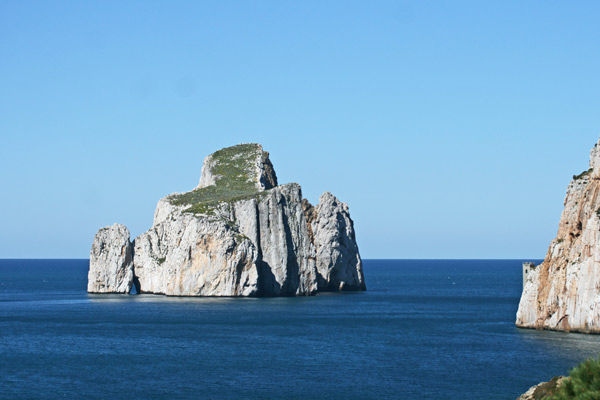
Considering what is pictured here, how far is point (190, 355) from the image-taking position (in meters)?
69.6

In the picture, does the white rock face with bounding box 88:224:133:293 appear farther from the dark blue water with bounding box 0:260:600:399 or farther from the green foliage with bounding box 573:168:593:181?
the green foliage with bounding box 573:168:593:181

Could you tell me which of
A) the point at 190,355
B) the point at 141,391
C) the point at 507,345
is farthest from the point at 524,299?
the point at 141,391

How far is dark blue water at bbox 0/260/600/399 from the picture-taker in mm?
54969

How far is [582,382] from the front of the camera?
26.5 meters

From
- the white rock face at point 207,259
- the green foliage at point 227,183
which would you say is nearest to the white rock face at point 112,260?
the white rock face at point 207,259

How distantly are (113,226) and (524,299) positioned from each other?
75.6 meters

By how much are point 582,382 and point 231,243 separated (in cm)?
9548

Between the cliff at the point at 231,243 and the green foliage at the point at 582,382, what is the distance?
310ft

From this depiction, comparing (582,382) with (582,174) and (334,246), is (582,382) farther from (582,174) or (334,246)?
(334,246)

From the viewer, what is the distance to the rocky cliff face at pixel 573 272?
6994 cm

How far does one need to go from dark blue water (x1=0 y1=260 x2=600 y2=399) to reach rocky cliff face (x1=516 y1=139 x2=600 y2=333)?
1806 mm

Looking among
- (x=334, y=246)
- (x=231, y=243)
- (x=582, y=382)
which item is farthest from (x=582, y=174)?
(x=334, y=246)

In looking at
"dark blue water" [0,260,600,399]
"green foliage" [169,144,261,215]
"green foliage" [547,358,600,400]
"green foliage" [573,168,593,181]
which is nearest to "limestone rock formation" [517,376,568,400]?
"green foliage" [547,358,600,400]

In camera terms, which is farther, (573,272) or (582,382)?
(573,272)
